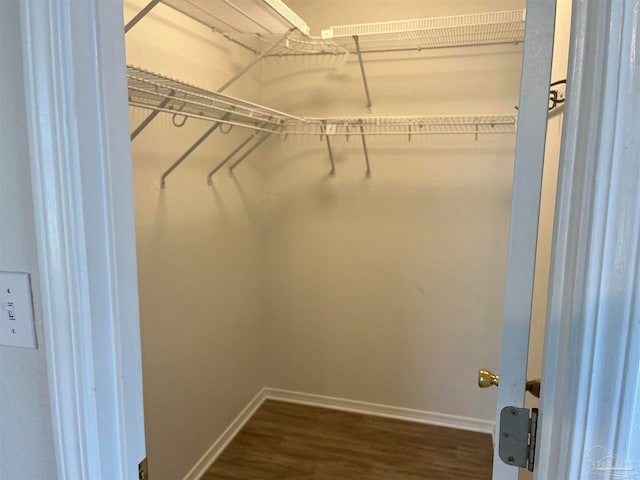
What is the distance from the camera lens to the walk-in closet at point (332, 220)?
2.12 metres

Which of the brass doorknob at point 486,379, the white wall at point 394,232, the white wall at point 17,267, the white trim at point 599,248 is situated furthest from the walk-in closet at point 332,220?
the white trim at point 599,248

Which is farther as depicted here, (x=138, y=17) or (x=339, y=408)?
(x=339, y=408)

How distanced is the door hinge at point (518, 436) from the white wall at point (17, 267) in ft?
2.40

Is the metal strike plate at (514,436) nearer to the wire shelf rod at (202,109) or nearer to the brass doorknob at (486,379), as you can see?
the brass doorknob at (486,379)

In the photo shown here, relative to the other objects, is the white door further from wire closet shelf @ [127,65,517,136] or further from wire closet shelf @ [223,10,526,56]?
wire closet shelf @ [223,10,526,56]

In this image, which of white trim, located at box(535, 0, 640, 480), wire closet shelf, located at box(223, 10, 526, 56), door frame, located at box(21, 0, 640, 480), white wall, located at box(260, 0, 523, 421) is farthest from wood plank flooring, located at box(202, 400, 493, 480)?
wire closet shelf, located at box(223, 10, 526, 56)

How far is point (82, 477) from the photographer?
0.72 m

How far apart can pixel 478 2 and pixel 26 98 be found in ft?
8.11

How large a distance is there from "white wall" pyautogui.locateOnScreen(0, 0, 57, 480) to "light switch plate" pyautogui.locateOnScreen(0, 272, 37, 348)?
0.04ft

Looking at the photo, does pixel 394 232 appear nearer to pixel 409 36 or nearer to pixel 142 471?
pixel 409 36

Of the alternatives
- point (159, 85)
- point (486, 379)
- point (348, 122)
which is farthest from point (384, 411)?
point (159, 85)

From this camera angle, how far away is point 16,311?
0.73 metres

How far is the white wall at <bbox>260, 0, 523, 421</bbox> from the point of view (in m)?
2.57

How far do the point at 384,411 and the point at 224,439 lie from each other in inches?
40.1
